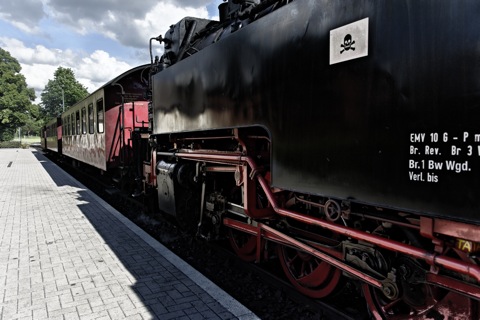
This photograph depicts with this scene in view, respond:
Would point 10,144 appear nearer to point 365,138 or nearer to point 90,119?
point 90,119

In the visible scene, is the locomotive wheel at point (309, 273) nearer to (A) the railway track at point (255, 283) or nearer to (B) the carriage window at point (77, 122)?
(A) the railway track at point (255, 283)

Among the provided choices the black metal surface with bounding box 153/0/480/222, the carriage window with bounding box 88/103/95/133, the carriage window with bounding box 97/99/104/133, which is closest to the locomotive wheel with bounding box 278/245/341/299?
the black metal surface with bounding box 153/0/480/222

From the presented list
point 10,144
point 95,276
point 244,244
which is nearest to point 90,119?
point 95,276

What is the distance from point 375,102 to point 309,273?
6.51ft

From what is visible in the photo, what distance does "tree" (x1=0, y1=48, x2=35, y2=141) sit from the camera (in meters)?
43.5

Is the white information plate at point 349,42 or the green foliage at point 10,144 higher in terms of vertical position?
the white information plate at point 349,42

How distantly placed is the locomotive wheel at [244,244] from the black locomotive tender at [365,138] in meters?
0.34

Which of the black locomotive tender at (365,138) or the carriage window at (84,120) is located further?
the carriage window at (84,120)

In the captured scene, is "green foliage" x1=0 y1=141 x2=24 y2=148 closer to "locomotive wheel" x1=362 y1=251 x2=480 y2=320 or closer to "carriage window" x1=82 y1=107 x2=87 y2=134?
"carriage window" x1=82 y1=107 x2=87 y2=134

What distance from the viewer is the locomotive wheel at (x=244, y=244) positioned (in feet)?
13.6

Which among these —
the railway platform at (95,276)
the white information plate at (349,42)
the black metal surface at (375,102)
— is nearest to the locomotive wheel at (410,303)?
the black metal surface at (375,102)

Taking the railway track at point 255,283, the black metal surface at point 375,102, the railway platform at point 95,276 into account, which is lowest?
the railway track at point 255,283

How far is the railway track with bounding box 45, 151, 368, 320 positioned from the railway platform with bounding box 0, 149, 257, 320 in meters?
0.39

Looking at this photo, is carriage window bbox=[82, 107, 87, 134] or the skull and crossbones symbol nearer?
the skull and crossbones symbol
